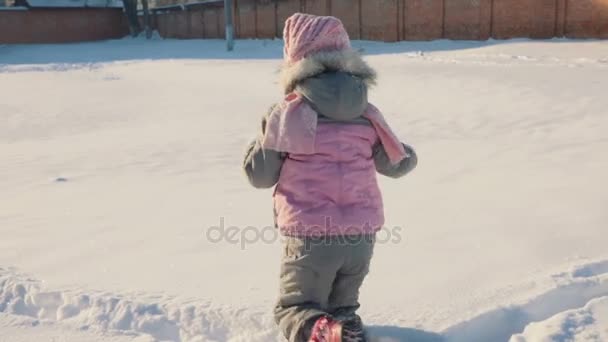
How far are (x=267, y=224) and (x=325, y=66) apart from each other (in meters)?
1.64

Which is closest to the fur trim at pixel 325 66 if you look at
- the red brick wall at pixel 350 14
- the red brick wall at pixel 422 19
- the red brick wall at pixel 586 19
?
the red brick wall at pixel 586 19

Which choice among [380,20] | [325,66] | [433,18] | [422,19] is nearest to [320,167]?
[325,66]

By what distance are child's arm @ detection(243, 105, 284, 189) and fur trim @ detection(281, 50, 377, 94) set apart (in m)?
0.15

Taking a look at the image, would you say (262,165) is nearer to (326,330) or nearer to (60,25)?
(326,330)

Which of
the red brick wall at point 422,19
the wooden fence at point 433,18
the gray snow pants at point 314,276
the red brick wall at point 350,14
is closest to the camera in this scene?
the gray snow pants at point 314,276

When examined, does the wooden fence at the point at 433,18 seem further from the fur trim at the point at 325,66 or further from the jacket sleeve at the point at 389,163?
the fur trim at the point at 325,66

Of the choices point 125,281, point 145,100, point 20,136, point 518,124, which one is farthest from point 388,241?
point 145,100

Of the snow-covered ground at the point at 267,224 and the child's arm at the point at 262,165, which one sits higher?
the child's arm at the point at 262,165

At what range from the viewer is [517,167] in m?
4.40

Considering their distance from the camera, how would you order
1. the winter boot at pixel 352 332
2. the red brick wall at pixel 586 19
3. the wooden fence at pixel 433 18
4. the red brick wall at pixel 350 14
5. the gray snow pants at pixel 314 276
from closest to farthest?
the winter boot at pixel 352 332, the gray snow pants at pixel 314 276, the red brick wall at pixel 586 19, the wooden fence at pixel 433 18, the red brick wall at pixel 350 14

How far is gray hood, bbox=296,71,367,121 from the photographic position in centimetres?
192

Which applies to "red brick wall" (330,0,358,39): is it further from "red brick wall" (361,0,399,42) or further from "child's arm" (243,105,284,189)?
"child's arm" (243,105,284,189)

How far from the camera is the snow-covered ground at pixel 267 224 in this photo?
92.7 inches

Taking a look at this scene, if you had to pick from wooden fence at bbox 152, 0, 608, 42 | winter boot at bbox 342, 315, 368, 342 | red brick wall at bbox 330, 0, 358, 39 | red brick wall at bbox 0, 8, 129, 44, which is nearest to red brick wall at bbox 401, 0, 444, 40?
wooden fence at bbox 152, 0, 608, 42
